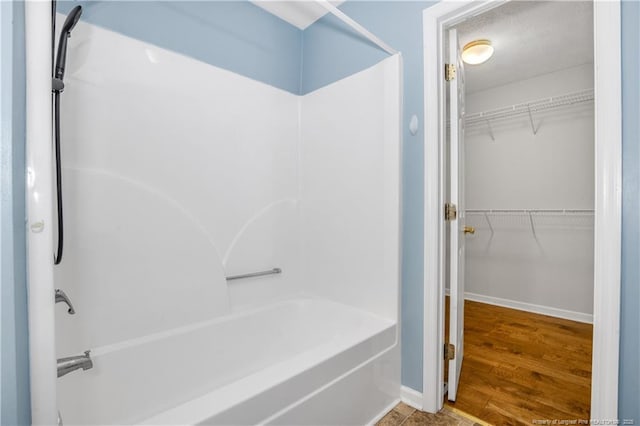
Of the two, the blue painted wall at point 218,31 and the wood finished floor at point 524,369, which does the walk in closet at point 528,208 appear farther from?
the blue painted wall at point 218,31

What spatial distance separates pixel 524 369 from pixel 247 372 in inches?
72.1

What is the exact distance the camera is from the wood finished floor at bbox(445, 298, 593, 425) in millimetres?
1698

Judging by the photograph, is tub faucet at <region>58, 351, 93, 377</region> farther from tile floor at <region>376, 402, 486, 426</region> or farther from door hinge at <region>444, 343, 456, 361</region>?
door hinge at <region>444, 343, 456, 361</region>

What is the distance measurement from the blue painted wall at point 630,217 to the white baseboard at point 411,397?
85 cm

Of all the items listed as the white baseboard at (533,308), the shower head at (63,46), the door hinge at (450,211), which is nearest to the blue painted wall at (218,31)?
the shower head at (63,46)

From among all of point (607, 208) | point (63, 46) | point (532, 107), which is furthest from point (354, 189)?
point (532, 107)

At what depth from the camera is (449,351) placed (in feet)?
5.82

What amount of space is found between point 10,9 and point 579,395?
282cm

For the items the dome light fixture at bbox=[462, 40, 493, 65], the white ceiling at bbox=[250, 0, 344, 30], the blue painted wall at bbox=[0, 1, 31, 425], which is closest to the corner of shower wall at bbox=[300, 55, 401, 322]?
the white ceiling at bbox=[250, 0, 344, 30]

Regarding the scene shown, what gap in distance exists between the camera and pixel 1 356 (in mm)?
584

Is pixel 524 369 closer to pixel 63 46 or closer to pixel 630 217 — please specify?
pixel 630 217

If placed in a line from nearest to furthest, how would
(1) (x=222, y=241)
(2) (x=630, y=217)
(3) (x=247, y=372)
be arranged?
(2) (x=630, y=217), (3) (x=247, y=372), (1) (x=222, y=241)

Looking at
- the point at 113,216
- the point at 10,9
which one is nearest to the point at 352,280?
the point at 113,216

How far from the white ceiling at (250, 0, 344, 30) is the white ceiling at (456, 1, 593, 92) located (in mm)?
1034
